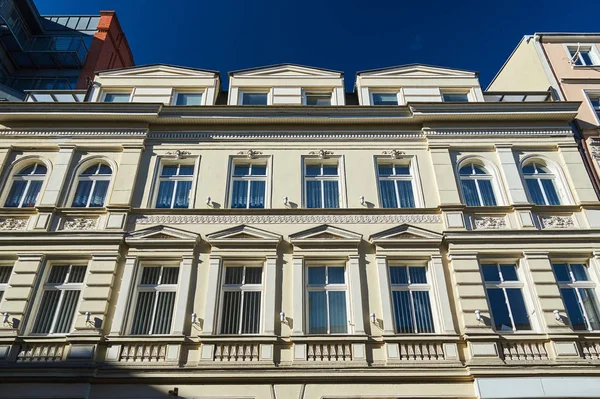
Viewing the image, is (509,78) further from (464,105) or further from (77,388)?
(77,388)

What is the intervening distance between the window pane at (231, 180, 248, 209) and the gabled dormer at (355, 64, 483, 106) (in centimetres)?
→ 538

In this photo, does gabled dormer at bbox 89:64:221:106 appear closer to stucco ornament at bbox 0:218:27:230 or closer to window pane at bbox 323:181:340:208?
stucco ornament at bbox 0:218:27:230

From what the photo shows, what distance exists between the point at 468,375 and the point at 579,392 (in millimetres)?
2389

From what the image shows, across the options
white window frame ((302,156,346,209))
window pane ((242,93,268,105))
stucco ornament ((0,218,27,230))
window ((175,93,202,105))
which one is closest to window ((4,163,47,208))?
stucco ornament ((0,218,27,230))

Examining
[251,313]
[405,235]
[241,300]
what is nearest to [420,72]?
[405,235]

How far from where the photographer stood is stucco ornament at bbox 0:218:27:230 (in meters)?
13.1

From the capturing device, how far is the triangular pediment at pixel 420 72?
17000mm

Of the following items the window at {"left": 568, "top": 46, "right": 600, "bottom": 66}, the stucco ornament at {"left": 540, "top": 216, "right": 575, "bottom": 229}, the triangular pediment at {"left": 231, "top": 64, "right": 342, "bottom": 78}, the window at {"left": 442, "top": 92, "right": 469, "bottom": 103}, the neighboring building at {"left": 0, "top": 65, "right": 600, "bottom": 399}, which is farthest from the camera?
the window at {"left": 568, "top": 46, "right": 600, "bottom": 66}

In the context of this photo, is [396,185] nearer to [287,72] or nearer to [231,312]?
[287,72]

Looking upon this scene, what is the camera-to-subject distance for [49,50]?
24891 millimetres

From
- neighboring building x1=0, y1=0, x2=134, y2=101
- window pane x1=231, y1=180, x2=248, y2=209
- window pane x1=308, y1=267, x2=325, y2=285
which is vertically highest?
neighboring building x1=0, y1=0, x2=134, y2=101

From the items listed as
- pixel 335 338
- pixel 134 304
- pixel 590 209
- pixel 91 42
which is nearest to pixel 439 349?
pixel 335 338

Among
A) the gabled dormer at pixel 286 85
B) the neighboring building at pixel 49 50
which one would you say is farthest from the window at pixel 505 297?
the neighboring building at pixel 49 50

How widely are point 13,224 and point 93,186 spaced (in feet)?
A: 7.80
